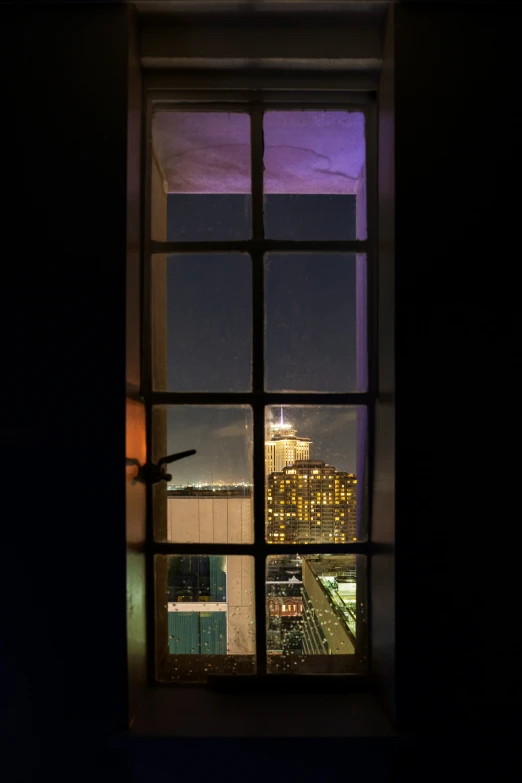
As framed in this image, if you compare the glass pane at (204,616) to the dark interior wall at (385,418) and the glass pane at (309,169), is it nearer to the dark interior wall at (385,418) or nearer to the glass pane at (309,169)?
the dark interior wall at (385,418)

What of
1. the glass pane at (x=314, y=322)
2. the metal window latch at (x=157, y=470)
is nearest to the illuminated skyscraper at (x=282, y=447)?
the glass pane at (x=314, y=322)

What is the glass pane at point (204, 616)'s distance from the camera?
4.21 ft

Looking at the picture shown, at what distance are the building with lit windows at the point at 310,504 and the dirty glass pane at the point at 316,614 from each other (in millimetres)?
55

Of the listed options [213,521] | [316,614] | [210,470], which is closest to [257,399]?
[210,470]

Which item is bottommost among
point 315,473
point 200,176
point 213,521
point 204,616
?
point 204,616

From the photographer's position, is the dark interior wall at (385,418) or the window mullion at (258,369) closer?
the dark interior wall at (385,418)

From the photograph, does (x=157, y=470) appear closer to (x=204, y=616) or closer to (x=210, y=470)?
(x=210, y=470)

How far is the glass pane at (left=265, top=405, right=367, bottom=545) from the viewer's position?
1291mm
